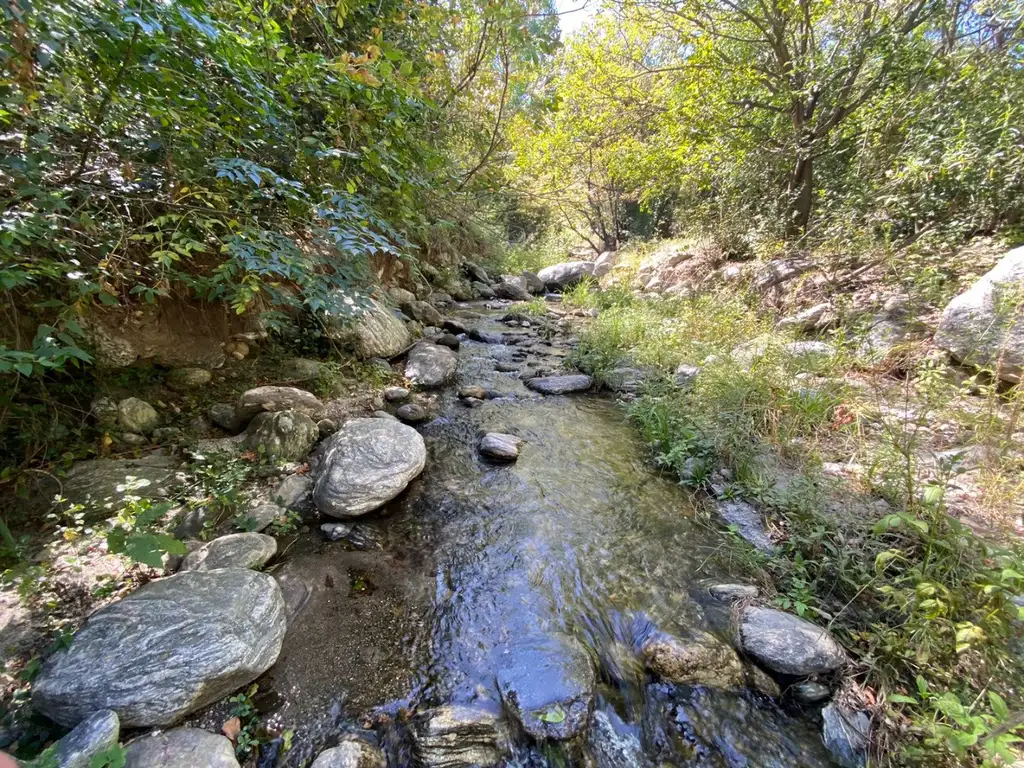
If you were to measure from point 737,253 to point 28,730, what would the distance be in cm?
1071

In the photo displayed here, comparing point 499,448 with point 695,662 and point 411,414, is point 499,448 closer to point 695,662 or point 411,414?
point 411,414

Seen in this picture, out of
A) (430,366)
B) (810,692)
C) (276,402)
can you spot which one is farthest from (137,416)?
(810,692)

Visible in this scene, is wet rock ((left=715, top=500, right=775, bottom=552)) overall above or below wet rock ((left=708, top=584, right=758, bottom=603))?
above

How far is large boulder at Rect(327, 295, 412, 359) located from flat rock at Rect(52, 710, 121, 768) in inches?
132

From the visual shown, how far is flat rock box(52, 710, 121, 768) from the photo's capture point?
4.13 ft

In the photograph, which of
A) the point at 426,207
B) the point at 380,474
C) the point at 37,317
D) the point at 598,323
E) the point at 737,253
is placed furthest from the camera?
the point at 737,253

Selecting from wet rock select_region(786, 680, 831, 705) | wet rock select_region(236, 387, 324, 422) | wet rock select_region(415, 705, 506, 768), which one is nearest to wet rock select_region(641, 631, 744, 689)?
wet rock select_region(786, 680, 831, 705)

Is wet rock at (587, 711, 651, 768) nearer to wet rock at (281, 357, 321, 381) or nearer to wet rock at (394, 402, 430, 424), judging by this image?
wet rock at (394, 402, 430, 424)

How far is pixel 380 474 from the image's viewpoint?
2.91 meters

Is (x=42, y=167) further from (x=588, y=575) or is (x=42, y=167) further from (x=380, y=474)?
(x=588, y=575)

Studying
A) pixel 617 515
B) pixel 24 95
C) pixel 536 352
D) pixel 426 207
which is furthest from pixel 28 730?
pixel 536 352

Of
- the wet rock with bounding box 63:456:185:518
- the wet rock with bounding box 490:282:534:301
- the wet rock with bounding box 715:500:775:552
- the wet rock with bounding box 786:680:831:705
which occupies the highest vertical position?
the wet rock with bounding box 490:282:534:301

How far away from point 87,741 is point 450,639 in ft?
4.42

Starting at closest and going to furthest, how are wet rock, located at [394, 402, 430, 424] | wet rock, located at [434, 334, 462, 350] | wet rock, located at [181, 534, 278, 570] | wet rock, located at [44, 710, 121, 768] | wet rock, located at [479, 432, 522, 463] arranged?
wet rock, located at [44, 710, 121, 768] → wet rock, located at [181, 534, 278, 570] → wet rock, located at [479, 432, 522, 463] → wet rock, located at [394, 402, 430, 424] → wet rock, located at [434, 334, 462, 350]
